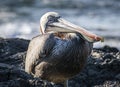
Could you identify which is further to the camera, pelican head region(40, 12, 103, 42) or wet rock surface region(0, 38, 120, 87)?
wet rock surface region(0, 38, 120, 87)

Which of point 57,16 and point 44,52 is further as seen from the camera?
point 57,16

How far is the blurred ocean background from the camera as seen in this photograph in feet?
57.7

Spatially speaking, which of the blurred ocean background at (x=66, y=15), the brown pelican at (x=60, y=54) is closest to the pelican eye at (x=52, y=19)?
the brown pelican at (x=60, y=54)

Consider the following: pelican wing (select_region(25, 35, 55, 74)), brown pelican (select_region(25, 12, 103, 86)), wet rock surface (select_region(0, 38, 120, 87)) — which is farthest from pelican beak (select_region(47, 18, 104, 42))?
wet rock surface (select_region(0, 38, 120, 87))

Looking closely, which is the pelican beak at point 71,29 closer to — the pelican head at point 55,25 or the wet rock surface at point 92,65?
the pelican head at point 55,25

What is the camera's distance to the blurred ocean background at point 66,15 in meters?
17.6

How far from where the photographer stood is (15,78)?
25.4 feet

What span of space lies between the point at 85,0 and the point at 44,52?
14.6 meters

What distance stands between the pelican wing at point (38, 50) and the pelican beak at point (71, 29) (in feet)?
1.00

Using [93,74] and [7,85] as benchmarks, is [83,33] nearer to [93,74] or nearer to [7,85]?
[93,74]

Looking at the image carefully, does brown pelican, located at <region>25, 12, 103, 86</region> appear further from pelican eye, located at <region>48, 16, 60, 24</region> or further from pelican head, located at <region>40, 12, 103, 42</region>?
pelican eye, located at <region>48, 16, 60, 24</region>

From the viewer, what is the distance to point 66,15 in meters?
20.7

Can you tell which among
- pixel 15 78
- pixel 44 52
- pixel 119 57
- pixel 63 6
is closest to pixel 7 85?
pixel 15 78

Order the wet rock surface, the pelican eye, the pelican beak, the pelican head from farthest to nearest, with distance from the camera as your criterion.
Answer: the pelican eye → the wet rock surface → the pelican head → the pelican beak
